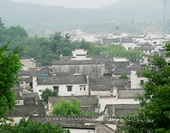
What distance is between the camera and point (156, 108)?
429 inches

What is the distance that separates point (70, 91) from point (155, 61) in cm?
2245

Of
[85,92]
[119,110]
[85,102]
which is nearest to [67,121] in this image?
[119,110]

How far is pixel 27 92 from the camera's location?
32938 millimetres

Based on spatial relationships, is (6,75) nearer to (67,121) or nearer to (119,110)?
(67,121)

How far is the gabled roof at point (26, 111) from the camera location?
22500mm

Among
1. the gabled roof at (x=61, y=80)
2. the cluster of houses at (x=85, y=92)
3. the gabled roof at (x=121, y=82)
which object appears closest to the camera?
the cluster of houses at (x=85, y=92)

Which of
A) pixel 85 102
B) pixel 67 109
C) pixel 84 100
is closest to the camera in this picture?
pixel 67 109

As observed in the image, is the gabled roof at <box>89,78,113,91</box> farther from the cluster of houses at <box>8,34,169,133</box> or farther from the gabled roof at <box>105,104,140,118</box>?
the gabled roof at <box>105,104,140,118</box>

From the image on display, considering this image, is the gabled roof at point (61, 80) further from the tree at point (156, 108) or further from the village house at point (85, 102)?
the tree at point (156, 108)

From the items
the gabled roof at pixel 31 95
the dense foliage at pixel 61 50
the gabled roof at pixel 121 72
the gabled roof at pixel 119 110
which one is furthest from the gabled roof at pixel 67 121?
the dense foliage at pixel 61 50

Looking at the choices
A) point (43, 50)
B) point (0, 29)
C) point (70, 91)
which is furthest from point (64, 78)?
point (0, 29)

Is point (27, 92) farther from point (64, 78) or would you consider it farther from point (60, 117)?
point (60, 117)

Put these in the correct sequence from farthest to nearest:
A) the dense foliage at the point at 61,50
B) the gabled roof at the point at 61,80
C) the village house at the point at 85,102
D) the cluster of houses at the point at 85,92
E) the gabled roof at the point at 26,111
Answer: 1. the dense foliage at the point at 61,50
2. the gabled roof at the point at 61,80
3. the village house at the point at 85,102
4. the gabled roof at the point at 26,111
5. the cluster of houses at the point at 85,92

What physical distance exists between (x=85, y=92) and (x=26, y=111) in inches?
436
